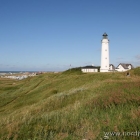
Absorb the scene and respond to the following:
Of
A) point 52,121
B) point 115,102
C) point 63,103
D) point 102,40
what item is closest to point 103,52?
point 102,40

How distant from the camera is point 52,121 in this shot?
1151 cm

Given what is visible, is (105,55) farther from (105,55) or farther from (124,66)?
(124,66)

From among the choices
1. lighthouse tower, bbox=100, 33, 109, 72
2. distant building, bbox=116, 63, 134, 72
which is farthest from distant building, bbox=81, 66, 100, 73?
lighthouse tower, bbox=100, 33, 109, 72

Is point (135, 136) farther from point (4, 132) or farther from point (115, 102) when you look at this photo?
point (115, 102)

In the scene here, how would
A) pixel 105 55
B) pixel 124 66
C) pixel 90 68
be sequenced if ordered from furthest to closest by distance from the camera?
pixel 90 68
pixel 124 66
pixel 105 55

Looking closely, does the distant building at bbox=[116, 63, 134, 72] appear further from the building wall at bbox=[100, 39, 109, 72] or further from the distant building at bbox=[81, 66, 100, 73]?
the building wall at bbox=[100, 39, 109, 72]

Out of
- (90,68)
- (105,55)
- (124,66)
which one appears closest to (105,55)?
(105,55)

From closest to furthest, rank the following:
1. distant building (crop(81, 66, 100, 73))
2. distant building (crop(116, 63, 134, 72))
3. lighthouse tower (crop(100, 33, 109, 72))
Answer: lighthouse tower (crop(100, 33, 109, 72)), distant building (crop(116, 63, 134, 72)), distant building (crop(81, 66, 100, 73))

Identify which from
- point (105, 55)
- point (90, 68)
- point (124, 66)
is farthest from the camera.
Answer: point (90, 68)

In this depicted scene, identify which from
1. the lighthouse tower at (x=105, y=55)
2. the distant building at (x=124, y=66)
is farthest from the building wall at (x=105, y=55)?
the distant building at (x=124, y=66)

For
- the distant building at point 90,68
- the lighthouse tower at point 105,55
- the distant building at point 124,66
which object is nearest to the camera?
the lighthouse tower at point 105,55

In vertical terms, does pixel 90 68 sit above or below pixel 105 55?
below

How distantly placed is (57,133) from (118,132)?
3023 millimetres

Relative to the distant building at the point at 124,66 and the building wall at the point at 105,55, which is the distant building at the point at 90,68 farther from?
the building wall at the point at 105,55
